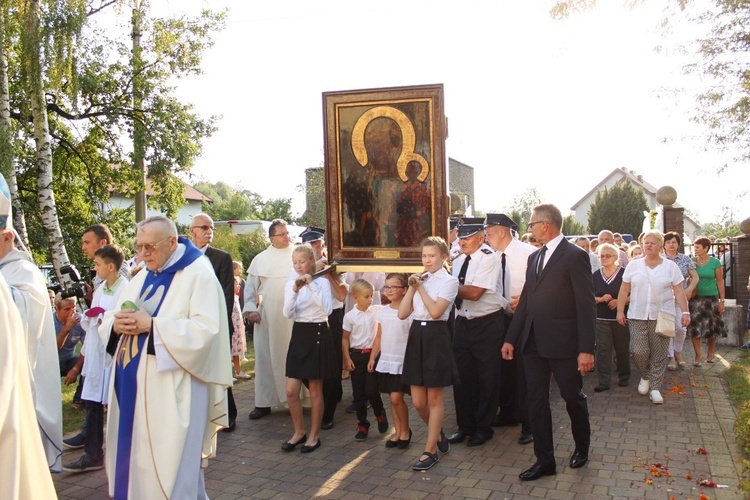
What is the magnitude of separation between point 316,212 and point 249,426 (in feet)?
116

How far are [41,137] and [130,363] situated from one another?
10.4 meters

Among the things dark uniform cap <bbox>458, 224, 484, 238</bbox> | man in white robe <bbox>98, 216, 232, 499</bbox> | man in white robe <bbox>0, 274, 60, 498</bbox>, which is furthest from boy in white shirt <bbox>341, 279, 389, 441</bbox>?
man in white robe <bbox>0, 274, 60, 498</bbox>

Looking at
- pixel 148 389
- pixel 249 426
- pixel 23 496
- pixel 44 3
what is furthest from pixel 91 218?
pixel 23 496

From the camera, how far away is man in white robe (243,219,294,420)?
785 centimetres

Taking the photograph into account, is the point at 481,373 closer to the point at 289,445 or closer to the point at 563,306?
the point at 563,306

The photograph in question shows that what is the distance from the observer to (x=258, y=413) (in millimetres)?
7805

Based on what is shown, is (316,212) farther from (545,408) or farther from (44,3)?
(545,408)

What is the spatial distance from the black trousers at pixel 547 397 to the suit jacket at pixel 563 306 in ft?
0.32

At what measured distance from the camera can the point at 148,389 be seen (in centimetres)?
427

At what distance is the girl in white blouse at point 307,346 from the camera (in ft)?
21.2

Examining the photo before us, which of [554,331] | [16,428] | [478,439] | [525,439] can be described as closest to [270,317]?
[478,439]

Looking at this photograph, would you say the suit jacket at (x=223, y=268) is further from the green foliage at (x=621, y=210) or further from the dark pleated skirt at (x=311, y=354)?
the green foliage at (x=621, y=210)

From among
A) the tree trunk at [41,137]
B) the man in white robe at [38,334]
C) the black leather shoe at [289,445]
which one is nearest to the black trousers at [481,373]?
the black leather shoe at [289,445]

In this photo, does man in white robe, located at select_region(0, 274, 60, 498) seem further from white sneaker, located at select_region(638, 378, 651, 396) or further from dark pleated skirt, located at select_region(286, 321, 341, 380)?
white sneaker, located at select_region(638, 378, 651, 396)
